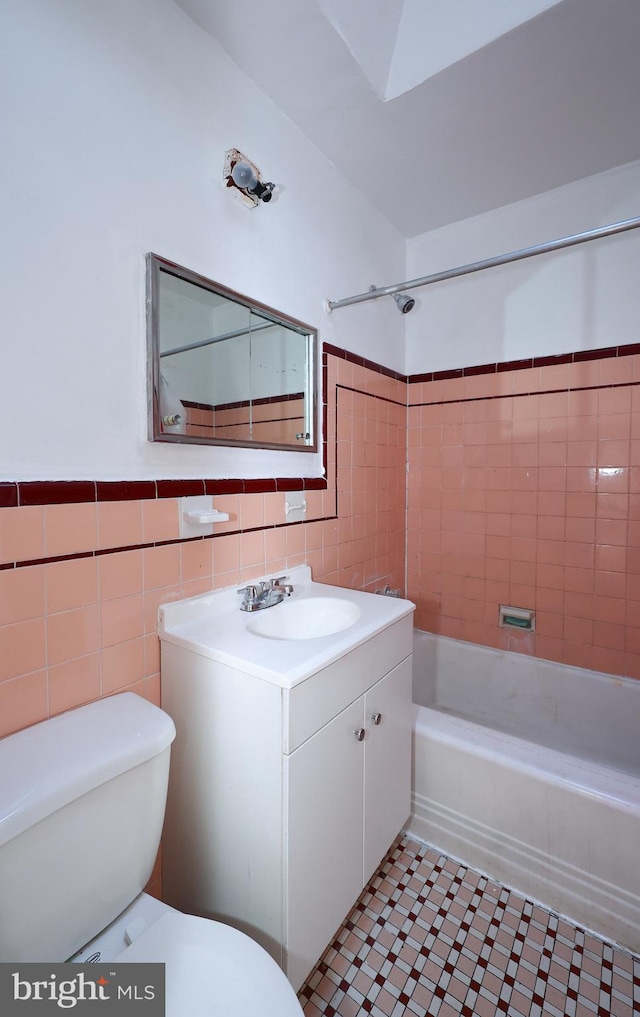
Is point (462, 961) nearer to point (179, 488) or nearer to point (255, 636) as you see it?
point (255, 636)

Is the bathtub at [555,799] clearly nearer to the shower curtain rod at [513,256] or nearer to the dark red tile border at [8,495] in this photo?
the dark red tile border at [8,495]

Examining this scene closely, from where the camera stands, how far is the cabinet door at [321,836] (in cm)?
93

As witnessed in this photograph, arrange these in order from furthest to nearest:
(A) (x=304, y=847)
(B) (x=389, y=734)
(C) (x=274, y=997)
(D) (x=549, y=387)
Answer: (D) (x=549, y=387) < (B) (x=389, y=734) < (A) (x=304, y=847) < (C) (x=274, y=997)

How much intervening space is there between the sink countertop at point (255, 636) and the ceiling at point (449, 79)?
1559 mm

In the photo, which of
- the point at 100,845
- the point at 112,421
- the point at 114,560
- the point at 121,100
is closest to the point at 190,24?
the point at 121,100

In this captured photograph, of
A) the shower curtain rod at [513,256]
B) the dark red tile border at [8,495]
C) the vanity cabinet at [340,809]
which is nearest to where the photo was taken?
the dark red tile border at [8,495]

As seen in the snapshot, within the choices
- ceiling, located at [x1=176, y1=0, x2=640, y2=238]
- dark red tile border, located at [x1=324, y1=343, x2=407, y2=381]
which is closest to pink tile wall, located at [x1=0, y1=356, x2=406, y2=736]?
dark red tile border, located at [x1=324, y1=343, x2=407, y2=381]

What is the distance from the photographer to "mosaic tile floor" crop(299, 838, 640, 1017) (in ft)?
3.44

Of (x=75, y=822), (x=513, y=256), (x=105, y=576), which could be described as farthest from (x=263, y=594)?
(x=513, y=256)

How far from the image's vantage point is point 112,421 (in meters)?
1.03

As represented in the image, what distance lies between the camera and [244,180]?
126cm

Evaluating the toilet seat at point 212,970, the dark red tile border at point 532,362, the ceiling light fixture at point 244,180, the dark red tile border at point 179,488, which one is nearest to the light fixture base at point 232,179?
the ceiling light fixture at point 244,180

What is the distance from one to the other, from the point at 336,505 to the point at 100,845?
1.27m

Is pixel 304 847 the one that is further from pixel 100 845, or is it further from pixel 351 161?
pixel 351 161
